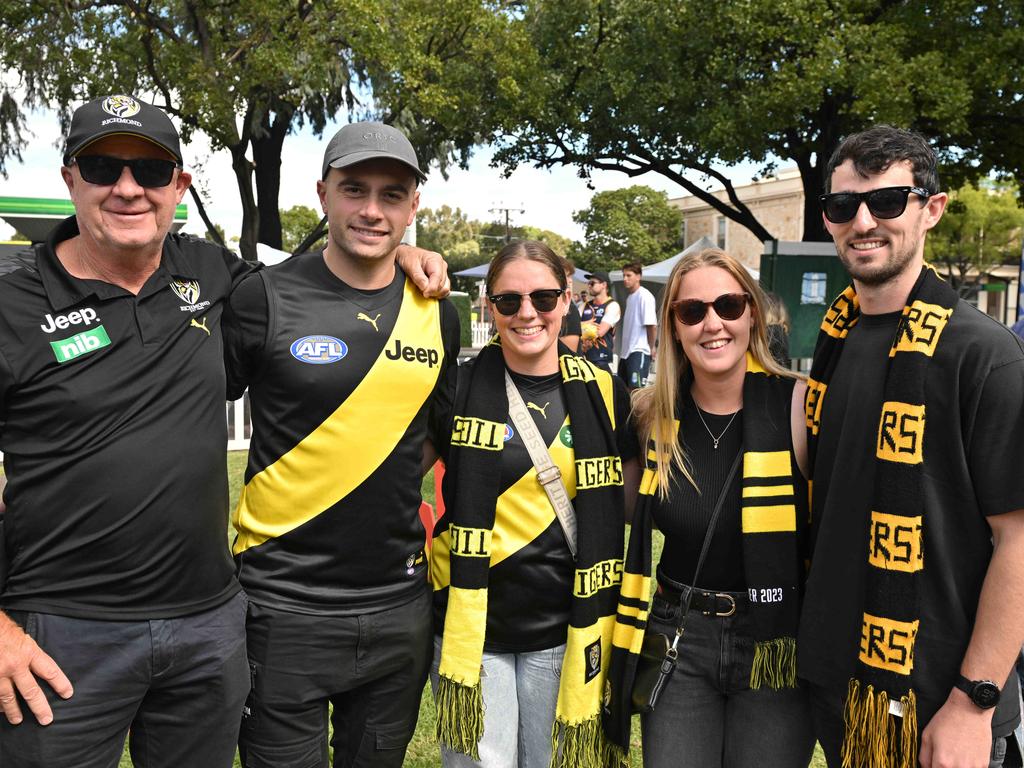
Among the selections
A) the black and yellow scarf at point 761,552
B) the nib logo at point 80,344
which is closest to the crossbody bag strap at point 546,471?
the black and yellow scarf at point 761,552

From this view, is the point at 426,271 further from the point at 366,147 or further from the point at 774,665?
the point at 774,665

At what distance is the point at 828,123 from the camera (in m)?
16.4

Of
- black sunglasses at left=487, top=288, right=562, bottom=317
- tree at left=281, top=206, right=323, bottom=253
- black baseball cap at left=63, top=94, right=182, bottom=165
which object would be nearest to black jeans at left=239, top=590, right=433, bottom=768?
black sunglasses at left=487, top=288, right=562, bottom=317

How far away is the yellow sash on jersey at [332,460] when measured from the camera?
8.18 ft

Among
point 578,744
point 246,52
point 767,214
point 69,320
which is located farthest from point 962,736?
point 767,214

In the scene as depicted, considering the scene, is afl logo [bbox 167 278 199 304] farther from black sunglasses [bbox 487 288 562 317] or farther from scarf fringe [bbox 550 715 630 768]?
scarf fringe [bbox 550 715 630 768]

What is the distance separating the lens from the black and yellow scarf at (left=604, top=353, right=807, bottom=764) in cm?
240

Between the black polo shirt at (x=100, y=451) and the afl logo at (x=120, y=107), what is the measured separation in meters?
0.40

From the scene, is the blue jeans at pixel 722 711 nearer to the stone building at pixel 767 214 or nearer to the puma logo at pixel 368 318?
the puma logo at pixel 368 318

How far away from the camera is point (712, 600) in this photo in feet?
8.10

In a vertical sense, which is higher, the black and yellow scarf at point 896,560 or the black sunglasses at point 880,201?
the black sunglasses at point 880,201

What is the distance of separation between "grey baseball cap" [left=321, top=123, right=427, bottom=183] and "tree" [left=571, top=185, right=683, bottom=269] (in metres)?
59.4

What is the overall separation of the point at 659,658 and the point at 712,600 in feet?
0.78

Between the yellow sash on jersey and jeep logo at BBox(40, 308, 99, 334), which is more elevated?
jeep logo at BBox(40, 308, 99, 334)
